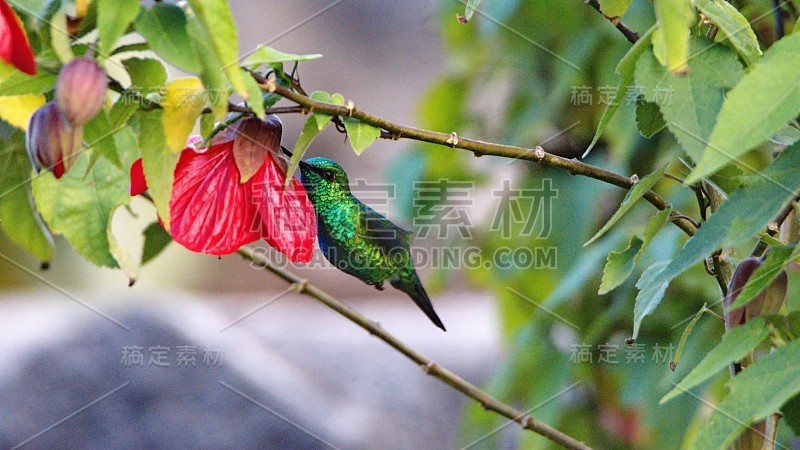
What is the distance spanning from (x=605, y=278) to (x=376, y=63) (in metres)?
1.68

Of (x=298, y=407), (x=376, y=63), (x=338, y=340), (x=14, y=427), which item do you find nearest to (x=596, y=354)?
(x=298, y=407)

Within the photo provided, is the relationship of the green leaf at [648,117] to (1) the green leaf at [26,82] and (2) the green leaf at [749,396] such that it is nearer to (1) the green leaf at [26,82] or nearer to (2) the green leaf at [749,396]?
(2) the green leaf at [749,396]

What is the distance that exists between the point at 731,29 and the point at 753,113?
8 centimetres

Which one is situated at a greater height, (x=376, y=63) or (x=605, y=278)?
(x=605, y=278)

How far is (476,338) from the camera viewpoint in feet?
4.98

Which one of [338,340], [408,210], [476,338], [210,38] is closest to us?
[210,38]

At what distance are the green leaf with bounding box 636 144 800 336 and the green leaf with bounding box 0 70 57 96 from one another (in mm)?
219

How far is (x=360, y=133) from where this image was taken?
12.1 inches

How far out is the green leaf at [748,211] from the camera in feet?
0.81

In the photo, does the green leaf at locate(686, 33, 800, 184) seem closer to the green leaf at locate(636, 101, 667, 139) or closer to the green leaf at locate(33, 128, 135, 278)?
the green leaf at locate(636, 101, 667, 139)

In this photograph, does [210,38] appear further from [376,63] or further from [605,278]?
[376,63]

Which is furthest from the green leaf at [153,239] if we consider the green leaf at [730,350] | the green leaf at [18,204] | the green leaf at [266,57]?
the green leaf at [730,350]

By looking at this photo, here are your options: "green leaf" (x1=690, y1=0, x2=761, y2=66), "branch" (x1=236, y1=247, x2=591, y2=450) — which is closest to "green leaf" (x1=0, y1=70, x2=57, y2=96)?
"branch" (x1=236, y1=247, x2=591, y2=450)

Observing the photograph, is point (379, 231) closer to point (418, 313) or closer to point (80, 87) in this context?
point (80, 87)
